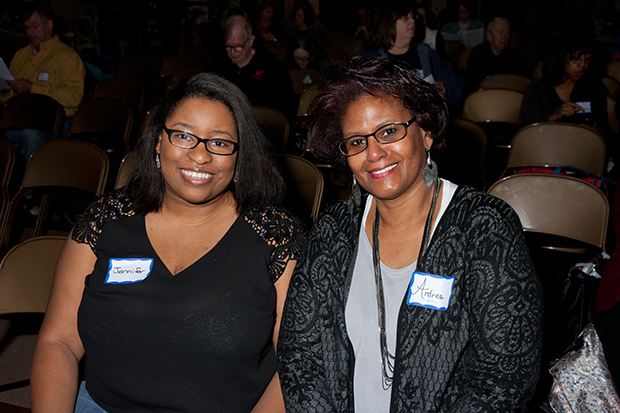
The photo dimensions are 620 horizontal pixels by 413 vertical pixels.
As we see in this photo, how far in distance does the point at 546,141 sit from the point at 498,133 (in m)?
0.99

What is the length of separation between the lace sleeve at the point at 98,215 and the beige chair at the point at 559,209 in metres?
2.06

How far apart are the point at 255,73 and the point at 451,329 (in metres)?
3.55

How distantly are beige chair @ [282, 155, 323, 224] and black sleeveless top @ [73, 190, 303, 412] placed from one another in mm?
1263

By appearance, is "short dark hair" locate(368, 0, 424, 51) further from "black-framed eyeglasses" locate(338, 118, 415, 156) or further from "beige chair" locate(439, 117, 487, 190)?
"black-framed eyeglasses" locate(338, 118, 415, 156)

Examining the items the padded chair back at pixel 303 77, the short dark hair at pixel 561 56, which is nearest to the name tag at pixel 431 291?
the short dark hair at pixel 561 56

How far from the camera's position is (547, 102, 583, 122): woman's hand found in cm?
370

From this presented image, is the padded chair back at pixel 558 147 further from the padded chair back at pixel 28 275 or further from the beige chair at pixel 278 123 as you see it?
the padded chair back at pixel 28 275

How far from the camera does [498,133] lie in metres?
4.32

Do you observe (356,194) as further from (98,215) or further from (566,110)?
(566,110)

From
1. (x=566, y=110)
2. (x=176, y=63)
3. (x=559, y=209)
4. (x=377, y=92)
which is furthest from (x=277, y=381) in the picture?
(x=176, y=63)

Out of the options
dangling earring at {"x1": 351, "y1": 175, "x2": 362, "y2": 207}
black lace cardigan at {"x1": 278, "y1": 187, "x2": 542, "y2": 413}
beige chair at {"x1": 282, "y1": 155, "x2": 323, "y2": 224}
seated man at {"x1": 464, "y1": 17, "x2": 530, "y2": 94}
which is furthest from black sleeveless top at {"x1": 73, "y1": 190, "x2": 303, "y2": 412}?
seated man at {"x1": 464, "y1": 17, "x2": 530, "y2": 94}

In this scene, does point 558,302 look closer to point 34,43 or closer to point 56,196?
point 56,196

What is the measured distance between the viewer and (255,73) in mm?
4270

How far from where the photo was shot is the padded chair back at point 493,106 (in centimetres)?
454
